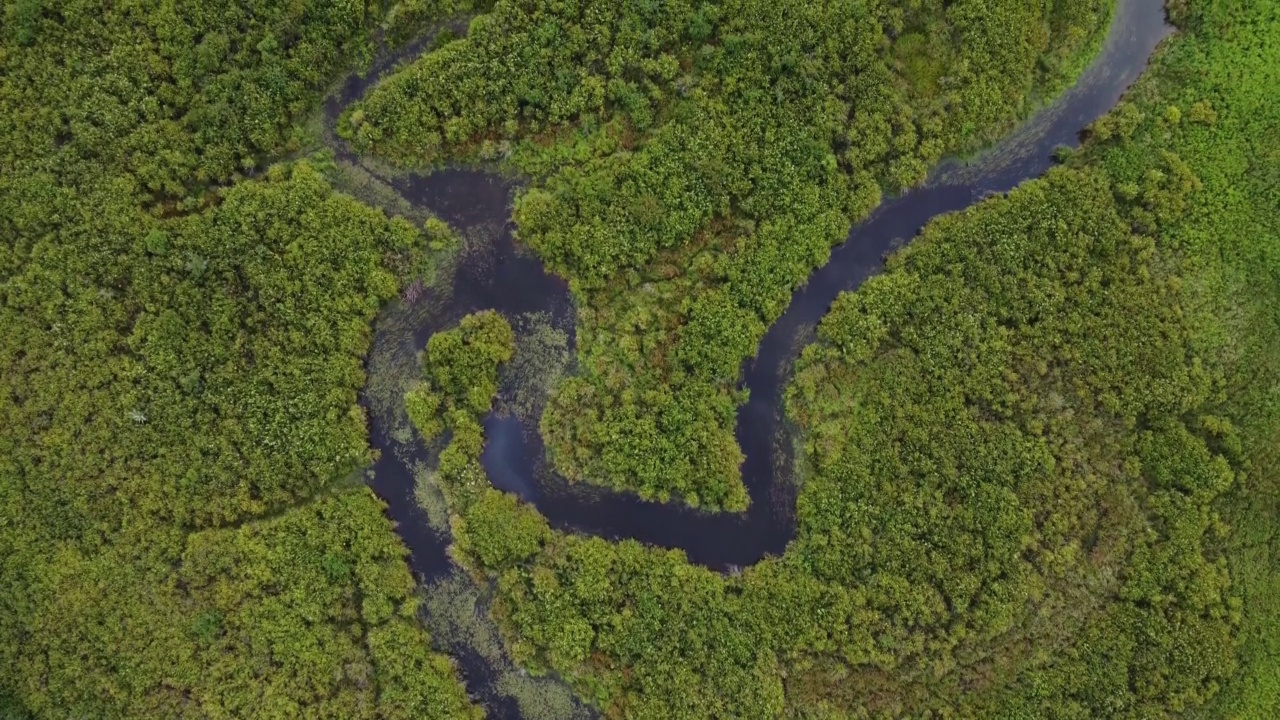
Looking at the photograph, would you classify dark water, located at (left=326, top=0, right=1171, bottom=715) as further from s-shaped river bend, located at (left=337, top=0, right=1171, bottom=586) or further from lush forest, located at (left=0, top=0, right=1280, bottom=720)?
lush forest, located at (left=0, top=0, right=1280, bottom=720)

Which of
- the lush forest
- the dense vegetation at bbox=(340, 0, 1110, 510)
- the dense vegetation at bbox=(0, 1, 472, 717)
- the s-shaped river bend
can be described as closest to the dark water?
the s-shaped river bend

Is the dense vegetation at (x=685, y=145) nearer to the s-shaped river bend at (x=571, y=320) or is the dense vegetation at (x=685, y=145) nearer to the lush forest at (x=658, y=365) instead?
the lush forest at (x=658, y=365)

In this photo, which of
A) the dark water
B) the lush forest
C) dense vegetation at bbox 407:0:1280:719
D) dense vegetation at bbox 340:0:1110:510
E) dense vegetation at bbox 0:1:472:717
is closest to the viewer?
dense vegetation at bbox 0:1:472:717

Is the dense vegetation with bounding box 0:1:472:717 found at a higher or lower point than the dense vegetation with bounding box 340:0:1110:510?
lower

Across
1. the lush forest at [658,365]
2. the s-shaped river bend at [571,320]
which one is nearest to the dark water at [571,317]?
the s-shaped river bend at [571,320]

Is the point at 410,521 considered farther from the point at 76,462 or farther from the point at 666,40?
the point at 666,40

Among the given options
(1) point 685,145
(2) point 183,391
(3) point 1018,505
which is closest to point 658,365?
(1) point 685,145

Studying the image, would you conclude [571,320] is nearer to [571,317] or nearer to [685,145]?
[571,317]
